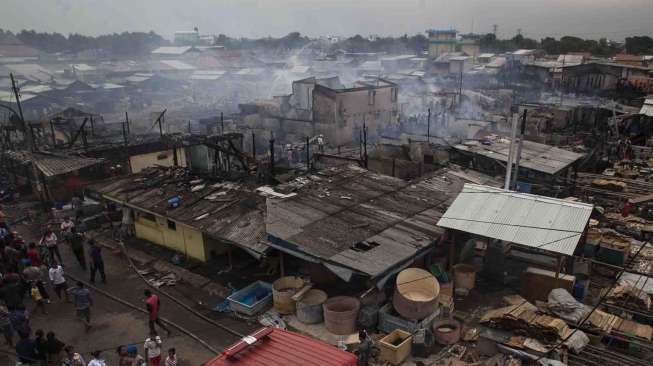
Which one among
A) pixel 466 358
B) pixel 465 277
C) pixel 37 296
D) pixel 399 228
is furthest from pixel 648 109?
pixel 37 296

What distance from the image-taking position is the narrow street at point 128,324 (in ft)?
38.1

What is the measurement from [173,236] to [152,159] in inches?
417

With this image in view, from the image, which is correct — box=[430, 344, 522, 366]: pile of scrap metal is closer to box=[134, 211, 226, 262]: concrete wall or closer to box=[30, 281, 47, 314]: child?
box=[134, 211, 226, 262]: concrete wall

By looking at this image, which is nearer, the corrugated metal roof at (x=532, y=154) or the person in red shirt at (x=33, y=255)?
the person in red shirt at (x=33, y=255)

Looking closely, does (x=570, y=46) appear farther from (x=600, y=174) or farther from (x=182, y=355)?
(x=182, y=355)

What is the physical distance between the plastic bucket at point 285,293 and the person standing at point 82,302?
5.01 metres

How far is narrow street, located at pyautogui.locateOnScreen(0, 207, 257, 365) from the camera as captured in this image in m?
11.6

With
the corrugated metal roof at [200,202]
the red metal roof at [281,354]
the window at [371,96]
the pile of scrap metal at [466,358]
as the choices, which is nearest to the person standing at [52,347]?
the red metal roof at [281,354]

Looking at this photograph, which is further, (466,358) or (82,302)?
(82,302)

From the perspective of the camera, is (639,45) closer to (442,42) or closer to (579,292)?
(442,42)

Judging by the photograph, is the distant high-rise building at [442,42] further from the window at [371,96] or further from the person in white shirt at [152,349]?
the person in white shirt at [152,349]

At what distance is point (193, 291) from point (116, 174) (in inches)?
480

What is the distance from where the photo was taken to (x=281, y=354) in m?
7.16

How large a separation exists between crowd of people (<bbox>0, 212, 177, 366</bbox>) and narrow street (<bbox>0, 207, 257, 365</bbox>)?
23 centimetres
